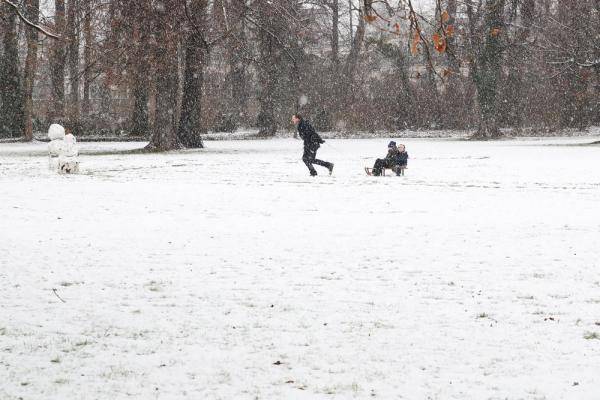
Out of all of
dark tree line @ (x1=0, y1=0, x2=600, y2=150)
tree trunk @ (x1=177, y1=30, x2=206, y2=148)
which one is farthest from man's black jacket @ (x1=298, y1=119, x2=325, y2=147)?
tree trunk @ (x1=177, y1=30, x2=206, y2=148)

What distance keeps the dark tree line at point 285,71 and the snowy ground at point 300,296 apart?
1487 cm

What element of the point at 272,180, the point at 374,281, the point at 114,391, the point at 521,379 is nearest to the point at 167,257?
the point at 374,281

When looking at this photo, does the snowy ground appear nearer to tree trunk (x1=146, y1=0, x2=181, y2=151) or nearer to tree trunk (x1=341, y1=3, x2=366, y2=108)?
tree trunk (x1=146, y1=0, x2=181, y2=151)

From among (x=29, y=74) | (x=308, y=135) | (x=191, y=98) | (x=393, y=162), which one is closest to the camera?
(x=308, y=135)

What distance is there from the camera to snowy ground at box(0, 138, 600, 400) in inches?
197

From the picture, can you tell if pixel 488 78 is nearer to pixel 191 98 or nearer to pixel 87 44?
pixel 191 98

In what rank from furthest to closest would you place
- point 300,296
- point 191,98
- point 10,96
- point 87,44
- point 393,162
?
point 10,96, point 87,44, point 191,98, point 393,162, point 300,296

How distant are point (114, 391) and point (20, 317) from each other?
6.80 ft

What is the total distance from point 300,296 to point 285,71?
143ft

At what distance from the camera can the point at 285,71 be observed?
1959 inches

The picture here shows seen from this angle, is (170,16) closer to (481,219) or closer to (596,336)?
(481,219)

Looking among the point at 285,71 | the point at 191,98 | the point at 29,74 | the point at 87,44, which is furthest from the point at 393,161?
the point at 285,71

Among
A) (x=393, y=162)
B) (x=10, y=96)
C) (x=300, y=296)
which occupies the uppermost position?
(x=10, y=96)

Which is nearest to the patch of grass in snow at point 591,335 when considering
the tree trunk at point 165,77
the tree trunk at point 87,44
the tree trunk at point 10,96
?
the tree trunk at point 165,77
